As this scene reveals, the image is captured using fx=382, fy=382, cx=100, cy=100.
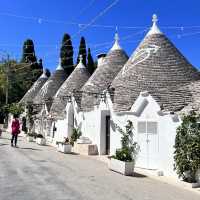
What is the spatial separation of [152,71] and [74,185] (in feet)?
30.3

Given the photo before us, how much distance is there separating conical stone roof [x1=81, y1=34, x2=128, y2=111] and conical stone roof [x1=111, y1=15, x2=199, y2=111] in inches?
113

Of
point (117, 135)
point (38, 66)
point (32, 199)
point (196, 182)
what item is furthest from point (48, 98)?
point (38, 66)

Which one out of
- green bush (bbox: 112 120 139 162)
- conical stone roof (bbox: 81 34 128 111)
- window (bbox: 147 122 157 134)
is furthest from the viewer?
conical stone roof (bbox: 81 34 128 111)

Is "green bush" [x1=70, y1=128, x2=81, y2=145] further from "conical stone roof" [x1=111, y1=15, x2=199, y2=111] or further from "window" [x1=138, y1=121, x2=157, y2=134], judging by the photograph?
"window" [x1=138, y1=121, x2=157, y2=134]

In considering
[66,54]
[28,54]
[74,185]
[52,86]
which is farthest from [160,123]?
[28,54]

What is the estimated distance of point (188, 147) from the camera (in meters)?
11.9

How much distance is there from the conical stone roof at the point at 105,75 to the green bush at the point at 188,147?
33.5 ft

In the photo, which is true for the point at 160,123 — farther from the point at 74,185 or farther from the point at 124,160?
the point at 74,185

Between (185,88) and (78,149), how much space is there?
774 cm

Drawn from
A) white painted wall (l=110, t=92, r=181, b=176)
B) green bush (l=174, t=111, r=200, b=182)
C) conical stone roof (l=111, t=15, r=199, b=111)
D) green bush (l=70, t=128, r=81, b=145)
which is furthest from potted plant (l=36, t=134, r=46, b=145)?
green bush (l=174, t=111, r=200, b=182)

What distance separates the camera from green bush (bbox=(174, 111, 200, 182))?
11719 mm

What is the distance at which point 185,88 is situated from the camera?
15859mm

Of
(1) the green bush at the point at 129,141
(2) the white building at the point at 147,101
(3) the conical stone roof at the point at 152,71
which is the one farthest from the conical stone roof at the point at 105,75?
(1) the green bush at the point at 129,141

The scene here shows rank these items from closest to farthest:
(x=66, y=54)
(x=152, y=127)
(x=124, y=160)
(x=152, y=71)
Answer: (x=124, y=160), (x=152, y=127), (x=152, y=71), (x=66, y=54)
